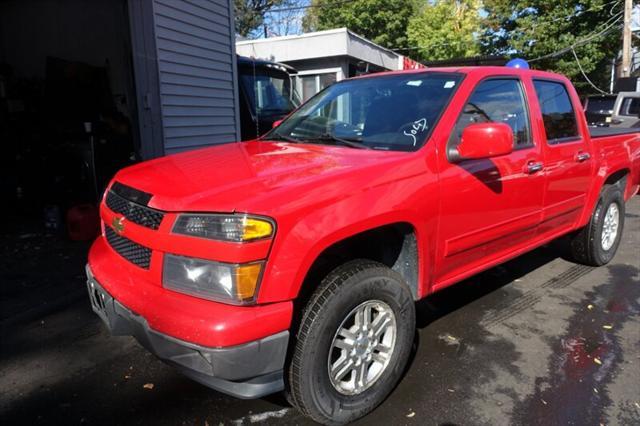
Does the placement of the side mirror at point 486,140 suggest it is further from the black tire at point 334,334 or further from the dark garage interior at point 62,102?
the dark garage interior at point 62,102

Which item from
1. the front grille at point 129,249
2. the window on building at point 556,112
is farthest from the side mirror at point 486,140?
the front grille at point 129,249


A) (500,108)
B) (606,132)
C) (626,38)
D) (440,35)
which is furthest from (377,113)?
(440,35)

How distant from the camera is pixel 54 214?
5.95 metres

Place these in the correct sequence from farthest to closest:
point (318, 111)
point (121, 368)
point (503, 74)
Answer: point (318, 111)
point (503, 74)
point (121, 368)

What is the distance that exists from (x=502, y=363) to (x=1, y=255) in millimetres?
5116

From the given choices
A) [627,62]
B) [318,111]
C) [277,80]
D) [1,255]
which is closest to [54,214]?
[1,255]

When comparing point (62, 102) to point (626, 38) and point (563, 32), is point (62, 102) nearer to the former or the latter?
point (626, 38)

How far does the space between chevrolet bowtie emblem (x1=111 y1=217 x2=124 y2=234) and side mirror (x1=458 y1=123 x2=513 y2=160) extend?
1870mm

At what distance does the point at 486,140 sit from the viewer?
103 inches

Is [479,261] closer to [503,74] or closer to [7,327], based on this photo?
[503,74]

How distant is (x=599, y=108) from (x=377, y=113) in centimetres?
1233

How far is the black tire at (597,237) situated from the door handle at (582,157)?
73cm

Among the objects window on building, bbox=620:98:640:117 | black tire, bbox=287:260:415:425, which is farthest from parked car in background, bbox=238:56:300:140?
window on building, bbox=620:98:640:117

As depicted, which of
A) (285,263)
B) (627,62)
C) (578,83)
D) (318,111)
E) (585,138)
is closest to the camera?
(285,263)
